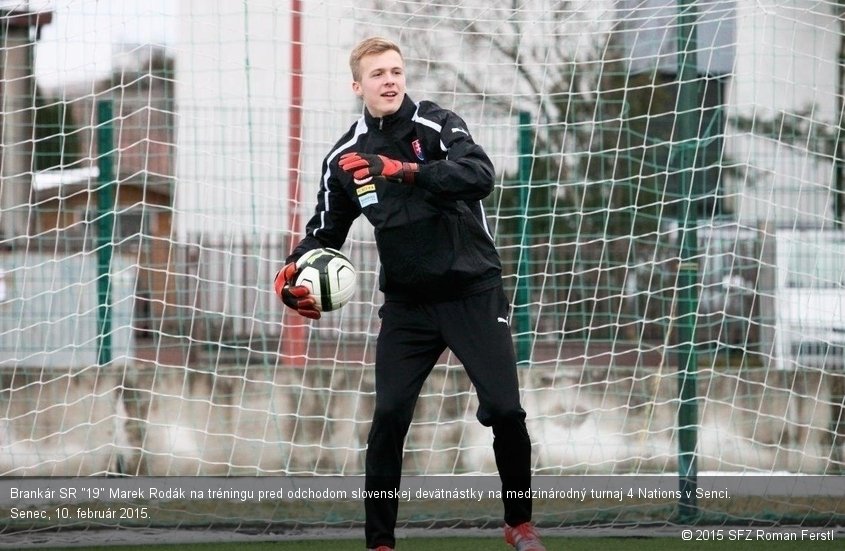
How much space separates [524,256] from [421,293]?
2457 mm

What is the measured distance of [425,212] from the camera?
420 centimetres

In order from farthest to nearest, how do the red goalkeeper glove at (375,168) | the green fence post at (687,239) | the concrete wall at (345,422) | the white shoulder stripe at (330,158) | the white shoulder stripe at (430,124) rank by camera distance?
the concrete wall at (345,422) → the green fence post at (687,239) → the white shoulder stripe at (330,158) → the white shoulder stripe at (430,124) → the red goalkeeper glove at (375,168)

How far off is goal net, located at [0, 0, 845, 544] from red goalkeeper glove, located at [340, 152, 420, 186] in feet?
8.36

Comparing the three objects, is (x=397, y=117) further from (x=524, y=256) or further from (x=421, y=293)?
(x=524, y=256)

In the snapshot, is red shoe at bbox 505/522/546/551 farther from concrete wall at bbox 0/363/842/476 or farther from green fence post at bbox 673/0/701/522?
concrete wall at bbox 0/363/842/476

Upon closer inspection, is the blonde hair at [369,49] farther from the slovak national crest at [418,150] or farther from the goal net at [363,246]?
the goal net at [363,246]

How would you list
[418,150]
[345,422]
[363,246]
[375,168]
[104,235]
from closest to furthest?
[375,168] → [418,150] → [104,235] → [345,422] → [363,246]

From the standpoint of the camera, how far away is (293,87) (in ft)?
21.6

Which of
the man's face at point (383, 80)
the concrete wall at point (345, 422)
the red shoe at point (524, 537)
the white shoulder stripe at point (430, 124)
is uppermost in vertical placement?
the man's face at point (383, 80)

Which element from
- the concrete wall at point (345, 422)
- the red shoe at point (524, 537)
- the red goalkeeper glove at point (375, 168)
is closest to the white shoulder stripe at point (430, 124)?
the red goalkeeper glove at point (375, 168)

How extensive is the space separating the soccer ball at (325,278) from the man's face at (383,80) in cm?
59

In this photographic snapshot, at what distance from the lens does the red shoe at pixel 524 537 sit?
4.21m

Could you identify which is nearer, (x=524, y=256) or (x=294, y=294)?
(x=294, y=294)

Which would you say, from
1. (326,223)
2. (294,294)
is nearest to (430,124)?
(326,223)
